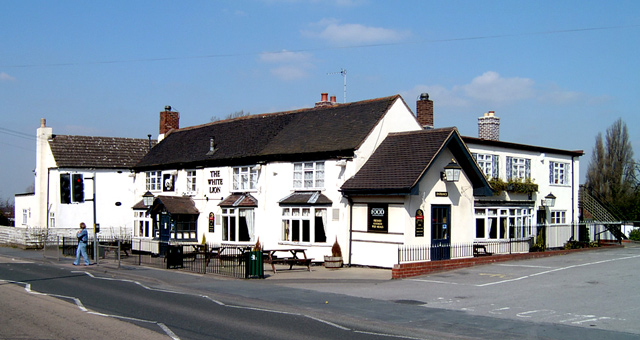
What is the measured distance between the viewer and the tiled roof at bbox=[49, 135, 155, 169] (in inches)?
1711

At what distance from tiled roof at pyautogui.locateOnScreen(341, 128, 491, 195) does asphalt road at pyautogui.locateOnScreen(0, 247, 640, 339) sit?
3931 millimetres

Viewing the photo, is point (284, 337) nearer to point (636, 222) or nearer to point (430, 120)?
point (430, 120)

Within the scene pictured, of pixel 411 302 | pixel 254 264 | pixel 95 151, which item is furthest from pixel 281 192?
pixel 95 151

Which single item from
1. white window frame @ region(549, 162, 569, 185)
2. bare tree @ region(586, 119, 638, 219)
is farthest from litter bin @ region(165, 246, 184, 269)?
bare tree @ region(586, 119, 638, 219)

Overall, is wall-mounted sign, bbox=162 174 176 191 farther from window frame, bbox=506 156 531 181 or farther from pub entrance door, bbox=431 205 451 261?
window frame, bbox=506 156 531 181

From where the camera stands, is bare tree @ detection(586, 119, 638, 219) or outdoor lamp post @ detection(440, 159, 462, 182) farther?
bare tree @ detection(586, 119, 638, 219)

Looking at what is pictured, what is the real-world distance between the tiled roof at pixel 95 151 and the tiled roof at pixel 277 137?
8.50 metres

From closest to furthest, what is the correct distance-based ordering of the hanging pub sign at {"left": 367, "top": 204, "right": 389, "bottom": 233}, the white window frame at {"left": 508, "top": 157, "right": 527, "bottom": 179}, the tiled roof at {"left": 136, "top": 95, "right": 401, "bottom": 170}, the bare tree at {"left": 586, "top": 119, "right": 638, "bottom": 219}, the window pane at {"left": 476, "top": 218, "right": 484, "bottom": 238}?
1. the hanging pub sign at {"left": 367, "top": 204, "right": 389, "bottom": 233}
2. the tiled roof at {"left": 136, "top": 95, "right": 401, "bottom": 170}
3. the window pane at {"left": 476, "top": 218, "right": 484, "bottom": 238}
4. the white window frame at {"left": 508, "top": 157, "right": 527, "bottom": 179}
5. the bare tree at {"left": 586, "top": 119, "right": 638, "bottom": 219}

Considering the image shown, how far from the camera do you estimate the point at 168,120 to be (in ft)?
132

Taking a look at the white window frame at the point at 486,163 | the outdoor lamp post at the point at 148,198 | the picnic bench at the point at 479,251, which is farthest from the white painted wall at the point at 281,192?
the picnic bench at the point at 479,251

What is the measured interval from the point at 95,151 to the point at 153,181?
11026mm

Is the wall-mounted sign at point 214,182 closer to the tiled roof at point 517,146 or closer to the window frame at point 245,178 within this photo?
the window frame at point 245,178

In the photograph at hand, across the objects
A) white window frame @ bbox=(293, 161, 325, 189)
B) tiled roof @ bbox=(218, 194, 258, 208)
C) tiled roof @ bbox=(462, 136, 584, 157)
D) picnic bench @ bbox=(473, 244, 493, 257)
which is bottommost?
picnic bench @ bbox=(473, 244, 493, 257)

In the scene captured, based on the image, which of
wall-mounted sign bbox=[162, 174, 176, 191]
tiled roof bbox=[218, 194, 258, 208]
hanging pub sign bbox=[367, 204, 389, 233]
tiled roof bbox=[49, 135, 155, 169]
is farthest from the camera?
tiled roof bbox=[49, 135, 155, 169]
